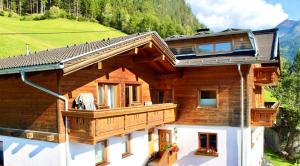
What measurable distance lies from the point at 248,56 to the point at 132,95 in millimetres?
6076

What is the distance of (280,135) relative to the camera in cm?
3111

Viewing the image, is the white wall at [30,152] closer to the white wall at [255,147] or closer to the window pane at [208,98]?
the window pane at [208,98]

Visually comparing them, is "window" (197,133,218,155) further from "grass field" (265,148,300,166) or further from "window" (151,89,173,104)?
"grass field" (265,148,300,166)

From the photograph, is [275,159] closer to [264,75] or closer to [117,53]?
[264,75]

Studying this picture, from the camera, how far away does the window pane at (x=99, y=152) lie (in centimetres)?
1262

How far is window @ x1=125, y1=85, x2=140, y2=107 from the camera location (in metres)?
14.9

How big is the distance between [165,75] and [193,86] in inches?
71.1

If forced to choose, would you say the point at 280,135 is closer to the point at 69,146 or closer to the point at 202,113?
the point at 202,113

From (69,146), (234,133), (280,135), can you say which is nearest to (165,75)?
(234,133)

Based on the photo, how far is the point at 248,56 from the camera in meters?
15.1

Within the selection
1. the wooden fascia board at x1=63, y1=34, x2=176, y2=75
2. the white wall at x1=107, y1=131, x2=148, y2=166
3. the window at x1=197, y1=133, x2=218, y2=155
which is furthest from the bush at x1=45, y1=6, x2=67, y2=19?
the window at x1=197, y1=133, x2=218, y2=155

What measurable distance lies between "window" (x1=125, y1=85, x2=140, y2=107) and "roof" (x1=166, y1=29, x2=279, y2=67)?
2.53m

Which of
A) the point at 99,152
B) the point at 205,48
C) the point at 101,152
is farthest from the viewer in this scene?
the point at 205,48

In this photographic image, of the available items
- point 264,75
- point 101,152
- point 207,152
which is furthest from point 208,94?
point 101,152
